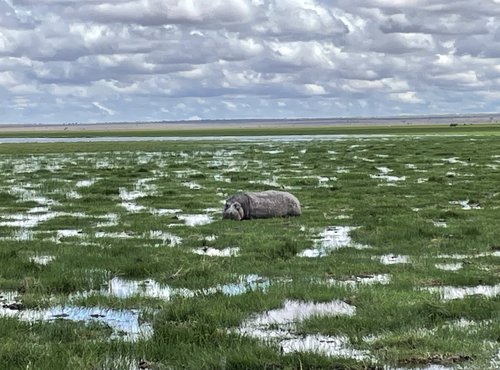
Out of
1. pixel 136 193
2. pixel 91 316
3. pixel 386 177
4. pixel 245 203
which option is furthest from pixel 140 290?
pixel 386 177

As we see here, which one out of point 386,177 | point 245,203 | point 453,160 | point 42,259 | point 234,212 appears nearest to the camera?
point 42,259

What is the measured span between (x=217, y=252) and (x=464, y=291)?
5285 millimetres

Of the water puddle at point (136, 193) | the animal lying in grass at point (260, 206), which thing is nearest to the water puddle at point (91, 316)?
the animal lying in grass at point (260, 206)

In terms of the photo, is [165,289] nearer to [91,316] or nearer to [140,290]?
[140,290]

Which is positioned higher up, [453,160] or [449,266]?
[449,266]

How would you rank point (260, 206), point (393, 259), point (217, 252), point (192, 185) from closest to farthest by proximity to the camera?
point (393, 259) < point (217, 252) < point (260, 206) < point (192, 185)

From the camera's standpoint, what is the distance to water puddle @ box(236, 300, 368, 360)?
7.33m

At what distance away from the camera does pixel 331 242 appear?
47.5ft

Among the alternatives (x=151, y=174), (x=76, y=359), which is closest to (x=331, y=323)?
(x=76, y=359)

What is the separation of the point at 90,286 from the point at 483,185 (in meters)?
19.1

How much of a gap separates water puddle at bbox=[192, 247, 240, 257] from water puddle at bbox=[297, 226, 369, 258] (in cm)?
129

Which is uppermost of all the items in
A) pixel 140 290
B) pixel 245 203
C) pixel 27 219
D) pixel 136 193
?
pixel 245 203

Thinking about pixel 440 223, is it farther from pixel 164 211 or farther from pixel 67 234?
pixel 67 234

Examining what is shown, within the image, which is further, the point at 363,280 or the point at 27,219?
the point at 27,219
